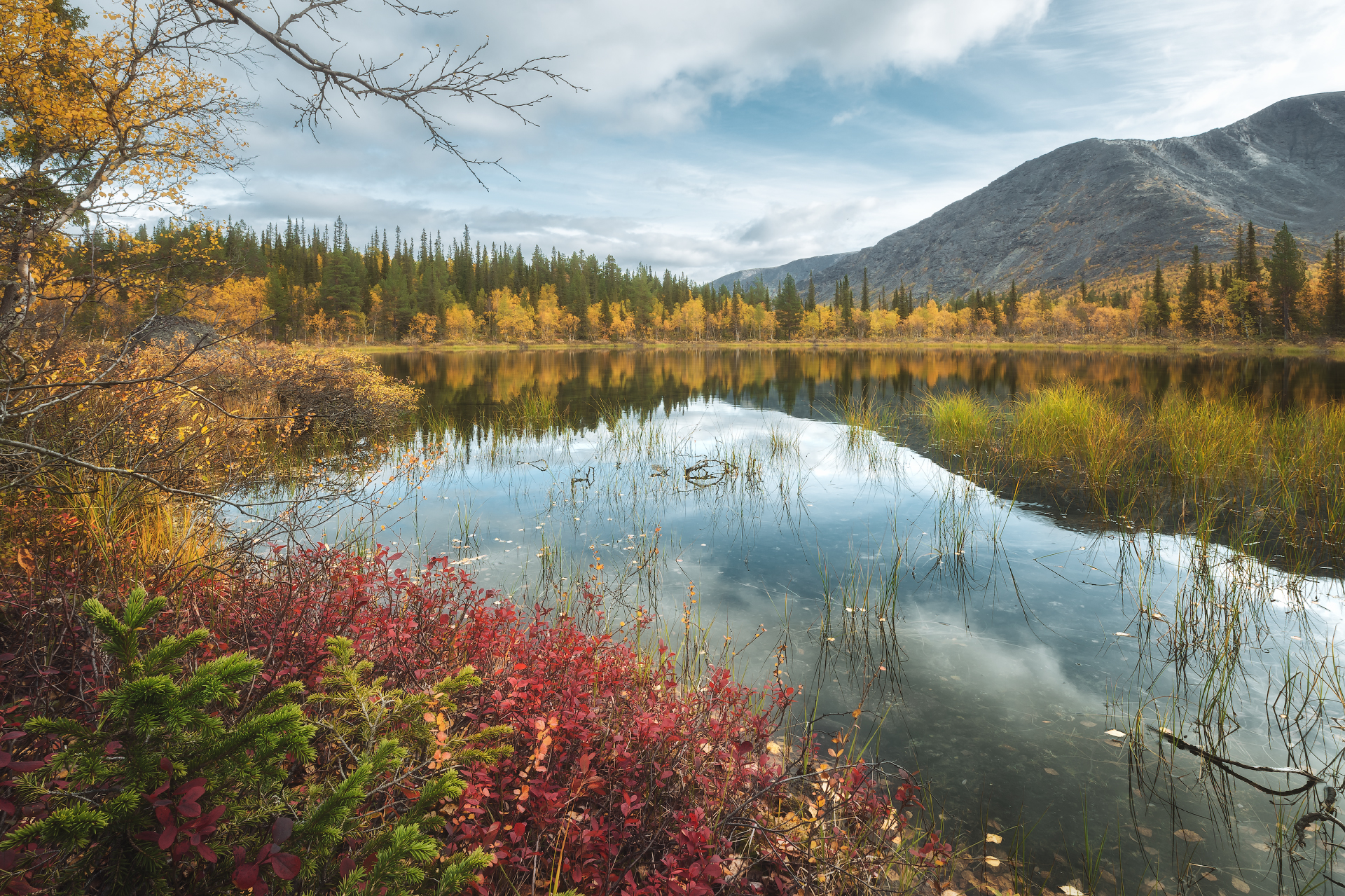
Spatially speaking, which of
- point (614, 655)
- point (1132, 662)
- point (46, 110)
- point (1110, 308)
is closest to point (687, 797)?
point (614, 655)

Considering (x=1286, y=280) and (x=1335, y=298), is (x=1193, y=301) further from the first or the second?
(x=1335, y=298)

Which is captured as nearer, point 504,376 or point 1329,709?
point 1329,709

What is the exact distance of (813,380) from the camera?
36.5 m

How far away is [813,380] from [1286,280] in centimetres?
6185

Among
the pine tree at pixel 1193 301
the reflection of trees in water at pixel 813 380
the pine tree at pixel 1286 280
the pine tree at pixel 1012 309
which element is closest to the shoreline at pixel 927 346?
the pine tree at pixel 1193 301

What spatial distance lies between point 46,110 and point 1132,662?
56.0 feet

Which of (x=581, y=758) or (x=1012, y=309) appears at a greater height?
(x=1012, y=309)

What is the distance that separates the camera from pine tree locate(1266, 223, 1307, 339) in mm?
60062

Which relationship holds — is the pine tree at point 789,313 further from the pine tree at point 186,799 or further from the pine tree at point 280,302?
the pine tree at point 186,799

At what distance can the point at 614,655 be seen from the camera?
4.39 m

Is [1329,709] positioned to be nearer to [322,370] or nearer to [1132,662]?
[1132,662]

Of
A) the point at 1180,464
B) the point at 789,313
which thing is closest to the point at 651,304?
the point at 789,313

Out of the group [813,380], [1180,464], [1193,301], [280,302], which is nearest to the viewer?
[1180,464]

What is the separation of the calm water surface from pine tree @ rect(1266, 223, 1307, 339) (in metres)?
75.2
